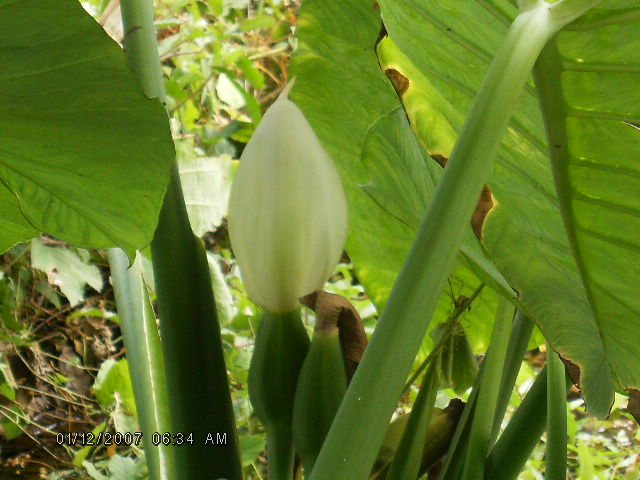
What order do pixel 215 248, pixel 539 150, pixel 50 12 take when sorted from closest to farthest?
pixel 50 12 < pixel 539 150 < pixel 215 248

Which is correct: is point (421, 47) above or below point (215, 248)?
above

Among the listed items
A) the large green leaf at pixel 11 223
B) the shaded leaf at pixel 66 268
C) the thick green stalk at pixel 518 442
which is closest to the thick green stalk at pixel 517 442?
the thick green stalk at pixel 518 442

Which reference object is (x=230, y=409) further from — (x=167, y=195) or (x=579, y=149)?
(x=579, y=149)

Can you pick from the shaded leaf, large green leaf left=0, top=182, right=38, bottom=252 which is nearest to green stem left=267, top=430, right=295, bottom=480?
large green leaf left=0, top=182, right=38, bottom=252

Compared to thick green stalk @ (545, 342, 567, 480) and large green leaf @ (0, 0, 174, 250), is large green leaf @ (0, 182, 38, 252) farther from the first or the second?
thick green stalk @ (545, 342, 567, 480)

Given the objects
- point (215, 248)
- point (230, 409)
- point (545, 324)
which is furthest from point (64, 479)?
point (545, 324)

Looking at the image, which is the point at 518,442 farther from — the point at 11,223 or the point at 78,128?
the point at 11,223
